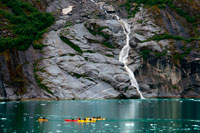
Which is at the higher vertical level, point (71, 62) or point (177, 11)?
point (177, 11)

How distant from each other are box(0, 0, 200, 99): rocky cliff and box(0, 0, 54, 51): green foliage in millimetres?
2071

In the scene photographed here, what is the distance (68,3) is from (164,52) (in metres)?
42.8

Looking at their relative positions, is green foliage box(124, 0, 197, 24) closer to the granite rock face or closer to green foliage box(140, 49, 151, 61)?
the granite rock face

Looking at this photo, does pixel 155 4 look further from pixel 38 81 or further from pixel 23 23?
pixel 38 81

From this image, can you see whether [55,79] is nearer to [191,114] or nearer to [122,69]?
[122,69]

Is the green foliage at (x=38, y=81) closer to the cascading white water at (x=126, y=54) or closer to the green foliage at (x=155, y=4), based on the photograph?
the cascading white water at (x=126, y=54)

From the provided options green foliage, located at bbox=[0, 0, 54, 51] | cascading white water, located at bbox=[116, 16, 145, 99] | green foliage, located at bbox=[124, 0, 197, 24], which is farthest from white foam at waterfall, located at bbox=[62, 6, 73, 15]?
green foliage, located at bbox=[124, 0, 197, 24]

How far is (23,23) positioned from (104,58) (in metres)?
28.3

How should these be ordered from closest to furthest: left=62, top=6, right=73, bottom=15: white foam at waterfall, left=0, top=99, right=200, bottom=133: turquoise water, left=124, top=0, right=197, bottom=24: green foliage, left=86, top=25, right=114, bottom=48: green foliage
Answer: left=0, top=99, right=200, bottom=133: turquoise water → left=86, top=25, right=114, bottom=48: green foliage → left=62, top=6, right=73, bottom=15: white foam at waterfall → left=124, top=0, right=197, bottom=24: green foliage

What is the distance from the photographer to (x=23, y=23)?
129 meters

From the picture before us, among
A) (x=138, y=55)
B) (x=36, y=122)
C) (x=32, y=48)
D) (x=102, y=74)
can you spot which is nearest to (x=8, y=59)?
(x=32, y=48)

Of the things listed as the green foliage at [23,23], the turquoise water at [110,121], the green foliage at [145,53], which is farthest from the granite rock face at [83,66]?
the turquoise water at [110,121]

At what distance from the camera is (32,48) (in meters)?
121

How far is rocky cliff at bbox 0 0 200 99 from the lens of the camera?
4424 inches
